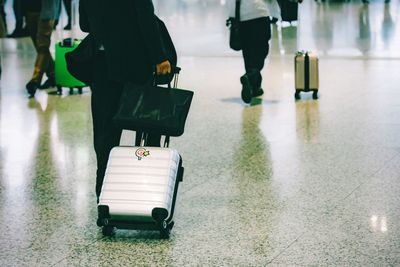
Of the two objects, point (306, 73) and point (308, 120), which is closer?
point (308, 120)

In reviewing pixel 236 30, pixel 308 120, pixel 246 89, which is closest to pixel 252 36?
pixel 236 30

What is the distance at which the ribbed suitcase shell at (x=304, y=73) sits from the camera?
392 inches

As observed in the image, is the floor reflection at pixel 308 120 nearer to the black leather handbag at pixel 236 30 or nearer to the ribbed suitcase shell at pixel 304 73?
the ribbed suitcase shell at pixel 304 73

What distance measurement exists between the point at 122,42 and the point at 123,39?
2 centimetres

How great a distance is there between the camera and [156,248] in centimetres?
504

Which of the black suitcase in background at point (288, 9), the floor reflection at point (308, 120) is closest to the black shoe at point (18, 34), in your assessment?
the black suitcase in background at point (288, 9)

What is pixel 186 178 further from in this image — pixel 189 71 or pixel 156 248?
pixel 189 71

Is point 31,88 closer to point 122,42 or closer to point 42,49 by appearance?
point 42,49

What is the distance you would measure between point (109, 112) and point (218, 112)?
13.3 ft

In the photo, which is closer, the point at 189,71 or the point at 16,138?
the point at 16,138

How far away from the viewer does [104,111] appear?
541 cm

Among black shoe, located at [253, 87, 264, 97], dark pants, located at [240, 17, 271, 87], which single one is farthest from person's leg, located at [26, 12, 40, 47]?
black shoe, located at [253, 87, 264, 97]

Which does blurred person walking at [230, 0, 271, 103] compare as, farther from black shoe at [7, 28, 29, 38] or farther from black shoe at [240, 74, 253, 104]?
black shoe at [7, 28, 29, 38]

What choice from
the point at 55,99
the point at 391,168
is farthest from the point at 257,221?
the point at 55,99
